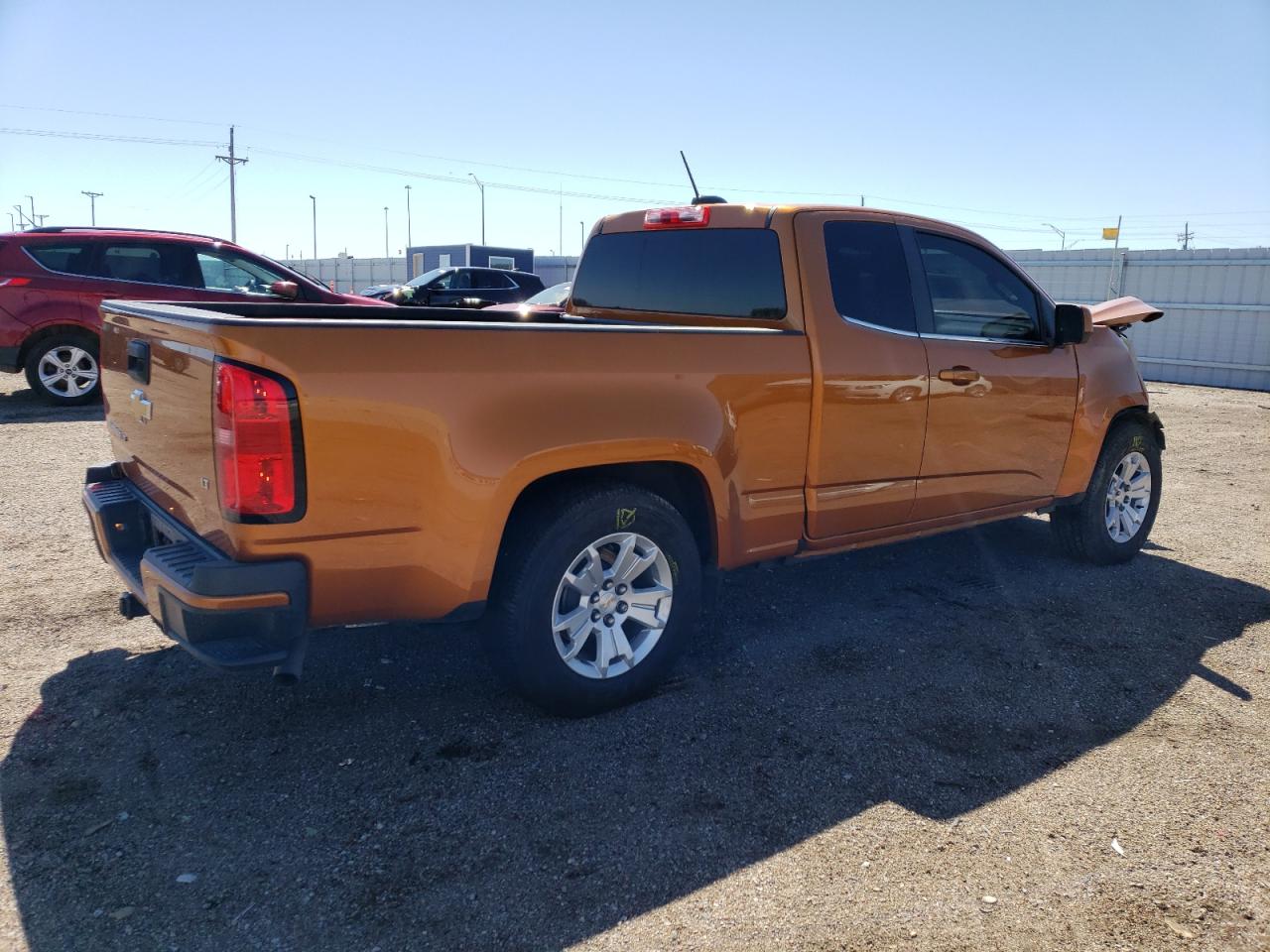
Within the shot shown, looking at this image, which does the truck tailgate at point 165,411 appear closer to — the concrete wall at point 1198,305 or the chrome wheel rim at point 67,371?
the chrome wheel rim at point 67,371

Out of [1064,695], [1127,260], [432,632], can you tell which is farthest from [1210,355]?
[432,632]

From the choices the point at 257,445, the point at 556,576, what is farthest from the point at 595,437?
the point at 257,445

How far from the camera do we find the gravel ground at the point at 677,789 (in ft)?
7.91

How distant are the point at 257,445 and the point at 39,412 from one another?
9069 millimetres

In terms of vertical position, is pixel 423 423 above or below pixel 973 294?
below

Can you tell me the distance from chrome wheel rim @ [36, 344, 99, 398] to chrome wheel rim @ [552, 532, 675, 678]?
8861 millimetres

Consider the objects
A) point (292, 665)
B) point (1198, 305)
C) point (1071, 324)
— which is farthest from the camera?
point (1198, 305)

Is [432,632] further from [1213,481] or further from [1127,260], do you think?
[1127,260]

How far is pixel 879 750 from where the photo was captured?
130 inches

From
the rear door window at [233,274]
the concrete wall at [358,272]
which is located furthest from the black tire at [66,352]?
the concrete wall at [358,272]

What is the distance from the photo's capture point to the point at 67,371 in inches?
394

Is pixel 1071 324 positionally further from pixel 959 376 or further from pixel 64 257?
pixel 64 257

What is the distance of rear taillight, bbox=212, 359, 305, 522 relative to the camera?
8.31ft

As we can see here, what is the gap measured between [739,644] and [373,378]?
224cm
